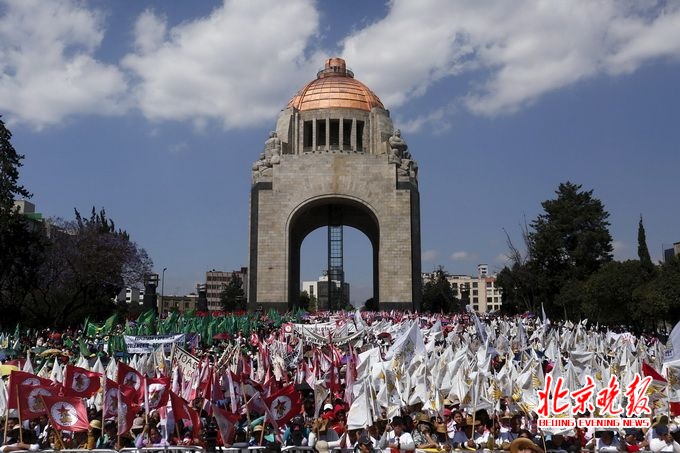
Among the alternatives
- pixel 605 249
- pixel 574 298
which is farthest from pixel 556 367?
pixel 605 249

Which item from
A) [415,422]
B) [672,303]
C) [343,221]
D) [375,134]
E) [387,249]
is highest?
[375,134]

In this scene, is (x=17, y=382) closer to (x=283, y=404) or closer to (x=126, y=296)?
(x=283, y=404)

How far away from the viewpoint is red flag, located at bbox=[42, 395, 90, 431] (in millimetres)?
7719

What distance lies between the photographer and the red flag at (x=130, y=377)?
9.02 meters

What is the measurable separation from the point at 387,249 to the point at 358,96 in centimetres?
1168

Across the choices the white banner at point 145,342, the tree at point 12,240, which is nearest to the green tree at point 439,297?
the tree at point 12,240

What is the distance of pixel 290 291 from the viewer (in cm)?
3775

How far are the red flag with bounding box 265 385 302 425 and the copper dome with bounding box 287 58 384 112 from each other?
3517cm

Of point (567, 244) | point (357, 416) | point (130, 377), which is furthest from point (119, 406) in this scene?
point (567, 244)

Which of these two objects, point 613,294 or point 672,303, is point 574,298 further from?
point 672,303

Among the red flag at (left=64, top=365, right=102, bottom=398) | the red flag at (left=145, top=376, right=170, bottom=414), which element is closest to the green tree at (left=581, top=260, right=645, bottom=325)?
the red flag at (left=145, top=376, right=170, bottom=414)

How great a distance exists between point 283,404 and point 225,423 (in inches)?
32.2

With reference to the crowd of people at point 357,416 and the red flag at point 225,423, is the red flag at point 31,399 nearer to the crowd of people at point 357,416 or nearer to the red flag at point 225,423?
the crowd of people at point 357,416

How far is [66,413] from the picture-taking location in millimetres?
7824
